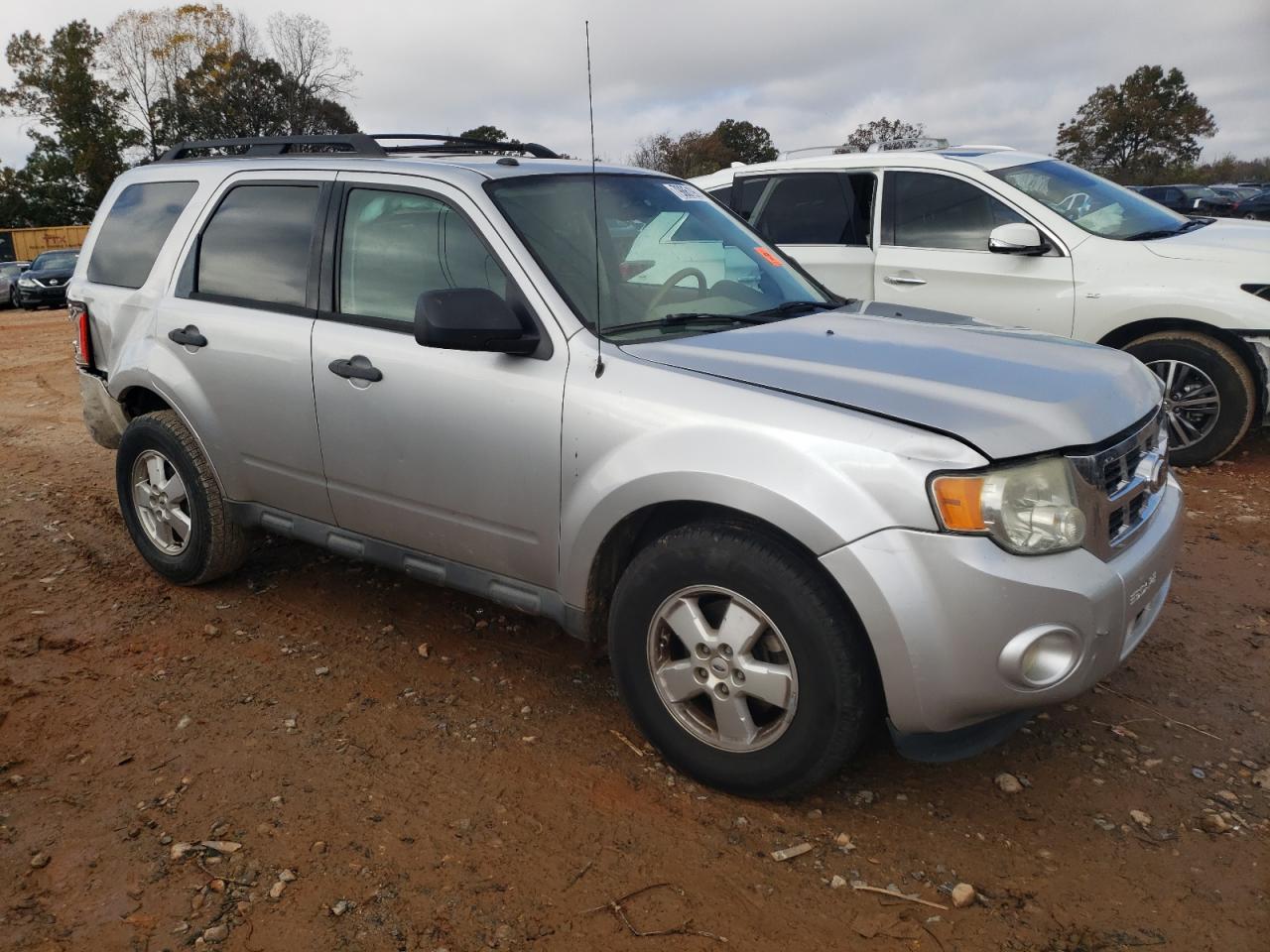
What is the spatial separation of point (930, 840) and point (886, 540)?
943 millimetres

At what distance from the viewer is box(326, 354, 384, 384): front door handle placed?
3.56 meters

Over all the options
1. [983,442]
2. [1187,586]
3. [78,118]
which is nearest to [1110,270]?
[1187,586]

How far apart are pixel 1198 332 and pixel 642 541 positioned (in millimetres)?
4538

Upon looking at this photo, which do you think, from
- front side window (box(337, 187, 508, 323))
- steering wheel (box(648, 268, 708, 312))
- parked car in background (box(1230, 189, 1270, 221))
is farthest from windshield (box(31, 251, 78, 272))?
parked car in background (box(1230, 189, 1270, 221))

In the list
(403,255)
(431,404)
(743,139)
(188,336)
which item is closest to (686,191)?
(403,255)

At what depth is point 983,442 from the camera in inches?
99.1

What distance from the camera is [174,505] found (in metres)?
4.61

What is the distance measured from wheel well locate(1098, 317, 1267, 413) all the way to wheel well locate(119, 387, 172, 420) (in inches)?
206

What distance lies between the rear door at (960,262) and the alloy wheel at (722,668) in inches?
155

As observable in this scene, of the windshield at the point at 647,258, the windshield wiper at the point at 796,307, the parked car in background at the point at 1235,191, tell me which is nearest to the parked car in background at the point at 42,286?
the windshield at the point at 647,258

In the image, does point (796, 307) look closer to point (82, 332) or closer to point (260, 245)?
point (260, 245)

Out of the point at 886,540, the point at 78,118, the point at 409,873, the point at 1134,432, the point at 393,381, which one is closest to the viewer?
the point at 886,540

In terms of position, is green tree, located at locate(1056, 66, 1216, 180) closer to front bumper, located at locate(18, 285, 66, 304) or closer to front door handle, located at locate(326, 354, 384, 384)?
front bumper, located at locate(18, 285, 66, 304)

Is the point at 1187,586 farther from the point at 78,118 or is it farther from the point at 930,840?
the point at 78,118
